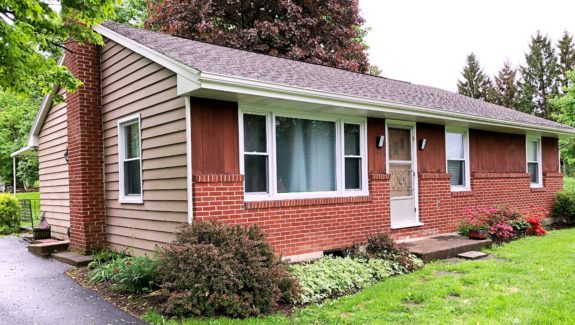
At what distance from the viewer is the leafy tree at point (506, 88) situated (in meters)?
42.9

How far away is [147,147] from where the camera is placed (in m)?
7.05

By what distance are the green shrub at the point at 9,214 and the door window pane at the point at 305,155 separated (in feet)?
33.2

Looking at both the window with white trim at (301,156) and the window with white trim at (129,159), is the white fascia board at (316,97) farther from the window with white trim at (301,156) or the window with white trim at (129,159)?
the window with white trim at (129,159)

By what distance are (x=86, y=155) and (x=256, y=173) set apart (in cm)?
359

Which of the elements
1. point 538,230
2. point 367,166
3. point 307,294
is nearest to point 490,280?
point 307,294

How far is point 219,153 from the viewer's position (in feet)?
20.7

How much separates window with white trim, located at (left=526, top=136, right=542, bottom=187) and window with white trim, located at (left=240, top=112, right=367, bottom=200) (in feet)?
23.2

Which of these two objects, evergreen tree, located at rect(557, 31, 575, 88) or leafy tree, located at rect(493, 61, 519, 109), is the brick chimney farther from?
evergreen tree, located at rect(557, 31, 575, 88)

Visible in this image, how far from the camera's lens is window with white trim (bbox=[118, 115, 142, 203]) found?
746 centimetres

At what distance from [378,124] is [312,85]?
6.69 ft

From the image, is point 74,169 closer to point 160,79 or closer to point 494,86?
point 160,79

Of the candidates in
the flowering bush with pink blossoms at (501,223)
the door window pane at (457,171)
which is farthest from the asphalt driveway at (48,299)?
the door window pane at (457,171)

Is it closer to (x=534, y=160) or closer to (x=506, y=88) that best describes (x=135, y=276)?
(x=534, y=160)

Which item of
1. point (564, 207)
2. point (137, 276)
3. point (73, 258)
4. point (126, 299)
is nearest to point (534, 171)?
point (564, 207)
